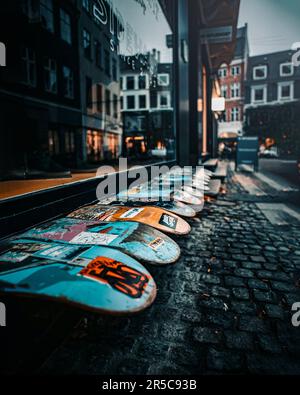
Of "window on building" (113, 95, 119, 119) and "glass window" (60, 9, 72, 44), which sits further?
"window on building" (113, 95, 119, 119)

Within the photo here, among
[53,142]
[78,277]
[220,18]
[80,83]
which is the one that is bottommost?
[78,277]

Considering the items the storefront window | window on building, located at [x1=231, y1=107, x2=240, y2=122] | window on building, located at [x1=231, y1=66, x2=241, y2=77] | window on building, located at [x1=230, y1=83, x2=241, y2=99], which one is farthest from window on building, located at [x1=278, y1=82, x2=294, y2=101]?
the storefront window

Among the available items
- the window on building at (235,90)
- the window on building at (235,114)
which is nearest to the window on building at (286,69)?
the window on building at (235,90)

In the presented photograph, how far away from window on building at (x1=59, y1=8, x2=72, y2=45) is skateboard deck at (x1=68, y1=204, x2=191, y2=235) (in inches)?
84.2

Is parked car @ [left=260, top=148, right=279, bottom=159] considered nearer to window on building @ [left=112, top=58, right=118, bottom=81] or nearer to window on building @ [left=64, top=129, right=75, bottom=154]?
window on building @ [left=112, top=58, right=118, bottom=81]

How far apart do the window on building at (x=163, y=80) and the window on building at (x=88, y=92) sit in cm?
296

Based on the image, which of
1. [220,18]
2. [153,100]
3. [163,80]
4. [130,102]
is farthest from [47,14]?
[220,18]

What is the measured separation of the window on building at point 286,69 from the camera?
35031 mm

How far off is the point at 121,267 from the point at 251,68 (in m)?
42.5

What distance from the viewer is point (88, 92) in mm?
3832

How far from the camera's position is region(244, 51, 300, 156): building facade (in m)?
33.6

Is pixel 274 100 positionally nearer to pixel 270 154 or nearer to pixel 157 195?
pixel 270 154

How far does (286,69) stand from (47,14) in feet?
134

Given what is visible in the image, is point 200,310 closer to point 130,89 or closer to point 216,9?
point 130,89
